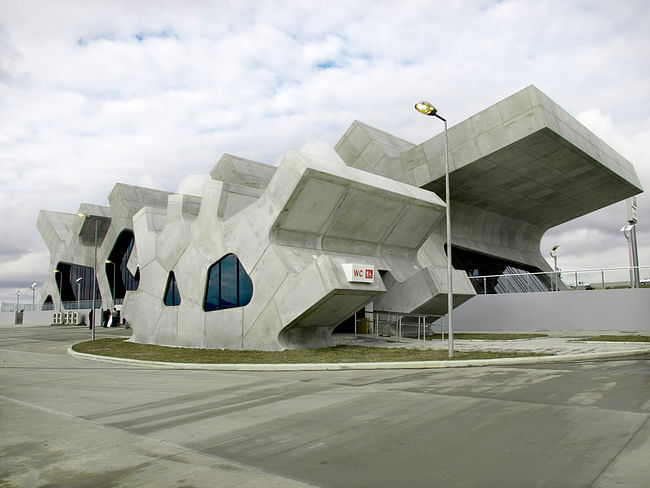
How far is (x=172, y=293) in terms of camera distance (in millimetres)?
23938

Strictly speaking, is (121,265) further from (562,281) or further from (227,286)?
(562,281)

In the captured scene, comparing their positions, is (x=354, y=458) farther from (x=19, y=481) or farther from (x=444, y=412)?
(x=19, y=481)

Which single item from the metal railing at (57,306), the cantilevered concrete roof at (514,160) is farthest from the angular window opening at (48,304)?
the cantilevered concrete roof at (514,160)

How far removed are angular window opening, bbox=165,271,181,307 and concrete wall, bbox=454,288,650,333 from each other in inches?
744

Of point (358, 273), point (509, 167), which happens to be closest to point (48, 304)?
point (509, 167)

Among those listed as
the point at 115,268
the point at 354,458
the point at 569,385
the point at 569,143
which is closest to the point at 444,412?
the point at 354,458

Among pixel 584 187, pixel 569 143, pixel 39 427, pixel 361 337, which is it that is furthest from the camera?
pixel 584 187

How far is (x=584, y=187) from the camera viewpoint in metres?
35.9

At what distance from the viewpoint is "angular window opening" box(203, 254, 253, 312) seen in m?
19.5

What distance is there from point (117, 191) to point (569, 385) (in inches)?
1896

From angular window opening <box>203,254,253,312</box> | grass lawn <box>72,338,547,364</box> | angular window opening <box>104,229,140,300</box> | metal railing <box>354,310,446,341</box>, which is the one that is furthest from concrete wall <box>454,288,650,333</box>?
angular window opening <box>104,229,140,300</box>

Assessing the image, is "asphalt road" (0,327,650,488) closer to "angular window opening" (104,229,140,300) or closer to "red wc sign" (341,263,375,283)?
"red wc sign" (341,263,375,283)

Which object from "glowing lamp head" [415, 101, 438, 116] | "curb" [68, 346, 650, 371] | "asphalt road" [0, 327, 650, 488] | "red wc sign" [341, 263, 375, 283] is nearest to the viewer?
"asphalt road" [0, 327, 650, 488]

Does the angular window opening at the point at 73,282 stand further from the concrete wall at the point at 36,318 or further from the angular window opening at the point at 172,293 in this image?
the angular window opening at the point at 172,293
